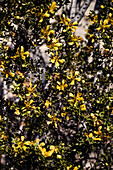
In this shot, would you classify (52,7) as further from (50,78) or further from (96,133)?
(96,133)

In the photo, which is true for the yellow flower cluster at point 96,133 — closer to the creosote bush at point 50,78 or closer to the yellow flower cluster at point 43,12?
the creosote bush at point 50,78

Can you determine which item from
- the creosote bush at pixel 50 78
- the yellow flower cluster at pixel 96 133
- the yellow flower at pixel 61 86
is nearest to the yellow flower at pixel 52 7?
the creosote bush at pixel 50 78

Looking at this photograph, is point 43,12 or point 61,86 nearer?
point 43,12

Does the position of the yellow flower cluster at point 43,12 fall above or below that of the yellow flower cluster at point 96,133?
above

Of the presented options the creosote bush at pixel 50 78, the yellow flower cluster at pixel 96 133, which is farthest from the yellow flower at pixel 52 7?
the yellow flower cluster at pixel 96 133

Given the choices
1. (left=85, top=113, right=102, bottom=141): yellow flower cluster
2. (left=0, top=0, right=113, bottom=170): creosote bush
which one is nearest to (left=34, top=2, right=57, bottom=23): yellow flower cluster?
(left=0, top=0, right=113, bottom=170): creosote bush

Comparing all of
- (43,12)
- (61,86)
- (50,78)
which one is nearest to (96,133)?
(61,86)

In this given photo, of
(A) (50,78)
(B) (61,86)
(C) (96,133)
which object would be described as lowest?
(C) (96,133)

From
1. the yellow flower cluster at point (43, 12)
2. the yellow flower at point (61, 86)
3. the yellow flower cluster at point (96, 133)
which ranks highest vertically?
the yellow flower cluster at point (43, 12)

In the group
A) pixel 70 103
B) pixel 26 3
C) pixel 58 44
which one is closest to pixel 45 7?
pixel 26 3

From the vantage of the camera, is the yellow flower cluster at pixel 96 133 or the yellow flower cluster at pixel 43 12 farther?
the yellow flower cluster at pixel 96 133

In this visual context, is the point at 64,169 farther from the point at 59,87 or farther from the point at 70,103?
the point at 59,87
